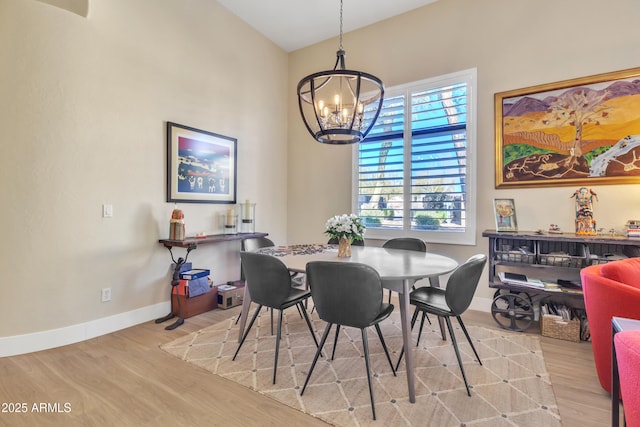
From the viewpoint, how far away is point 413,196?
12.8ft

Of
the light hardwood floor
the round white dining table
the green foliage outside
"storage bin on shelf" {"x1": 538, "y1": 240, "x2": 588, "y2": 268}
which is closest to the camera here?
the light hardwood floor

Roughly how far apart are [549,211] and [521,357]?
5.19 ft

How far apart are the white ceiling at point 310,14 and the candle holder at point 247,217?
Result: 8.35ft

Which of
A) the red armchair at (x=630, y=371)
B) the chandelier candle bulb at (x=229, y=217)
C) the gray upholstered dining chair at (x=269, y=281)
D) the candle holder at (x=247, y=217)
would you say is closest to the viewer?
the red armchair at (x=630, y=371)

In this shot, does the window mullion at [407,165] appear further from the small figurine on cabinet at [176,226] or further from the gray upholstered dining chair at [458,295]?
the small figurine on cabinet at [176,226]

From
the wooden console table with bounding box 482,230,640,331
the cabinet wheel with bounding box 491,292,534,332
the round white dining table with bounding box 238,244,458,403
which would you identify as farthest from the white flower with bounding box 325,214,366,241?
the cabinet wheel with bounding box 491,292,534,332

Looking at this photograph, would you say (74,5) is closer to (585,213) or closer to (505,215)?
(505,215)

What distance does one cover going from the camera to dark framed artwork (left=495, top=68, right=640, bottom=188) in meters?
2.86

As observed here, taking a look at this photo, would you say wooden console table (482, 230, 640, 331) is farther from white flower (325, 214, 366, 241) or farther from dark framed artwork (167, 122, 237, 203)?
dark framed artwork (167, 122, 237, 203)

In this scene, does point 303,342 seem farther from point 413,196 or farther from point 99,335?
point 413,196

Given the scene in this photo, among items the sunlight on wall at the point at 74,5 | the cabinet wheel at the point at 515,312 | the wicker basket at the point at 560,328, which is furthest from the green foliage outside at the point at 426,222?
the sunlight on wall at the point at 74,5

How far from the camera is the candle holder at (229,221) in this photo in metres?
3.94

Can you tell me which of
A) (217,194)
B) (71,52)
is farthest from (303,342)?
(71,52)

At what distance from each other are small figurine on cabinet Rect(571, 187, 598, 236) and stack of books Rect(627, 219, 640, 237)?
23 centimetres
